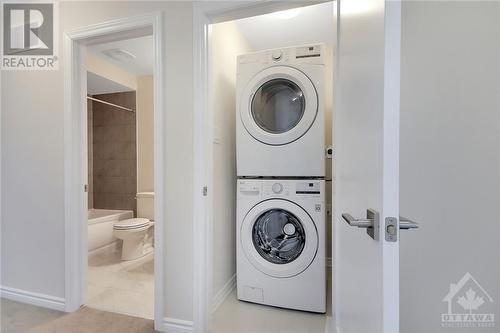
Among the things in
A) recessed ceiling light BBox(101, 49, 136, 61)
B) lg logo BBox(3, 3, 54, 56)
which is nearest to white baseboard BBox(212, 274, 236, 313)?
lg logo BBox(3, 3, 54, 56)

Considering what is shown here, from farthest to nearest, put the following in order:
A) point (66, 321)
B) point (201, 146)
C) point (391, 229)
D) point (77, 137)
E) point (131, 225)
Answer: point (131, 225), point (77, 137), point (66, 321), point (201, 146), point (391, 229)

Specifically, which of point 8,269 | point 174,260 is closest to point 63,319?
point 8,269

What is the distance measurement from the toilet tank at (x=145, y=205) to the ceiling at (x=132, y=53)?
1.70 metres

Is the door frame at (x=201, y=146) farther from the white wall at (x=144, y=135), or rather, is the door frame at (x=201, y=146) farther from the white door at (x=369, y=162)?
the white wall at (x=144, y=135)

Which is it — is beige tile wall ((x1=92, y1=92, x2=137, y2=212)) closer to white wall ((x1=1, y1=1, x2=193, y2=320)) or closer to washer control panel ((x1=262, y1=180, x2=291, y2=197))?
white wall ((x1=1, y1=1, x2=193, y2=320))

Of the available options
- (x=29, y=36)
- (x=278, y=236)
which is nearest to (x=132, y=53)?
(x=29, y=36)

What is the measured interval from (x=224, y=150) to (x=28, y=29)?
1.77 m

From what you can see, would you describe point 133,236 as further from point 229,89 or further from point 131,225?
point 229,89

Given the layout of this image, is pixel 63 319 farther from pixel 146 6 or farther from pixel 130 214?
pixel 146 6

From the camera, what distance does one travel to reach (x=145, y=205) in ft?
10.8

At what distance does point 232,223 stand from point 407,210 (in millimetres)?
1428

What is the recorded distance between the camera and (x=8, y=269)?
6.34 ft

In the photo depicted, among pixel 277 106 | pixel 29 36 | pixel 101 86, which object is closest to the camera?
pixel 29 36

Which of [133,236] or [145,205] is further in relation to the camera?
[145,205]
